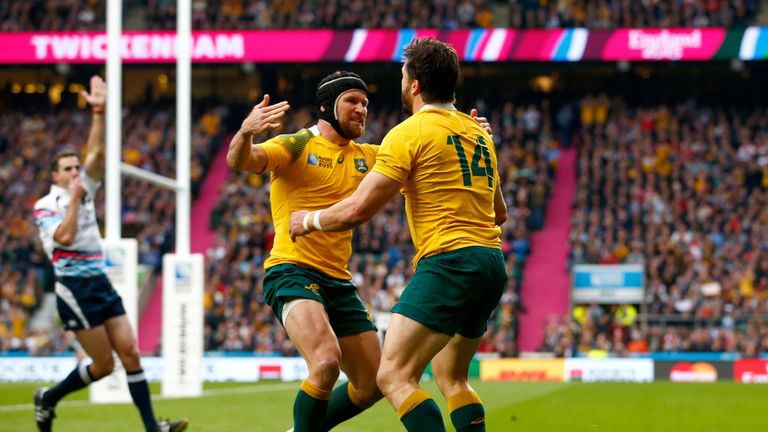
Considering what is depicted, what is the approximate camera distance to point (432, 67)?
6.50m

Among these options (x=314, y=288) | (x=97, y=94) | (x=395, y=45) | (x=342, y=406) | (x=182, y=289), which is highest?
(x=395, y=45)

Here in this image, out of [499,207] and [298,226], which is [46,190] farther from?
[298,226]

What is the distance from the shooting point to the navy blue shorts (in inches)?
382

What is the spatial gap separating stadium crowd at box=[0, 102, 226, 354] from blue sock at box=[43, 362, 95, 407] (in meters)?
16.5

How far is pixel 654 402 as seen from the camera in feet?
50.1

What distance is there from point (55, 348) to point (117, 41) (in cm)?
1328

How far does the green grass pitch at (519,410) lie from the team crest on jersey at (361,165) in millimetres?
3349

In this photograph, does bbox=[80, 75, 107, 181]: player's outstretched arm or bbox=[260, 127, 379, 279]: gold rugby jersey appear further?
bbox=[80, 75, 107, 181]: player's outstretched arm

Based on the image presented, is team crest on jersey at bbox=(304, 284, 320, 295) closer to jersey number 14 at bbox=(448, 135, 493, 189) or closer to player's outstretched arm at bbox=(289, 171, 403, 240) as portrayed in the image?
player's outstretched arm at bbox=(289, 171, 403, 240)

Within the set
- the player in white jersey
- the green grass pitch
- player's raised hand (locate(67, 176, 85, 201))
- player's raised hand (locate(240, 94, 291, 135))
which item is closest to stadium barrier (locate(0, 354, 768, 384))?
the green grass pitch

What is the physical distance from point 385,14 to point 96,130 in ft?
80.1

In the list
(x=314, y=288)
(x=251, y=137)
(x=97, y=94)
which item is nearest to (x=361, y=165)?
(x=314, y=288)

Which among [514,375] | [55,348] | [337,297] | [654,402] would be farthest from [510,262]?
[337,297]

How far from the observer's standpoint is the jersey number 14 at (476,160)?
6500 mm
